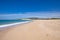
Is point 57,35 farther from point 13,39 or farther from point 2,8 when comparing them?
point 2,8

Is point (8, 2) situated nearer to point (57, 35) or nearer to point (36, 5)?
point (36, 5)

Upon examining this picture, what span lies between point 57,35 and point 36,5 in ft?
2.12

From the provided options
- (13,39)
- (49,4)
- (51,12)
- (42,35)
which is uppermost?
(49,4)

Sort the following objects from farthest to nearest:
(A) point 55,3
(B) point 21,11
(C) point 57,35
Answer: (B) point 21,11 → (A) point 55,3 → (C) point 57,35

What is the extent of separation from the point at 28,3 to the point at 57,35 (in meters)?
0.75

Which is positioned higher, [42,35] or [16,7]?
[16,7]

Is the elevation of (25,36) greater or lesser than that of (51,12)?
lesser

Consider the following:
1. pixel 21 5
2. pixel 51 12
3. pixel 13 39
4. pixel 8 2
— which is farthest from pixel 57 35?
pixel 8 2

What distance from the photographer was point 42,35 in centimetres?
143

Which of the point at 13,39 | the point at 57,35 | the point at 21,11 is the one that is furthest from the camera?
the point at 21,11

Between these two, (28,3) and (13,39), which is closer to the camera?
(13,39)

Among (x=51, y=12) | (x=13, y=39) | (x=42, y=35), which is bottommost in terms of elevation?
(x=13, y=39)

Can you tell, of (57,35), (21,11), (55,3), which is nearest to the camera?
(57,35)

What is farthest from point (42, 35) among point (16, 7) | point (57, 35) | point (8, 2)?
point (8, 2)
